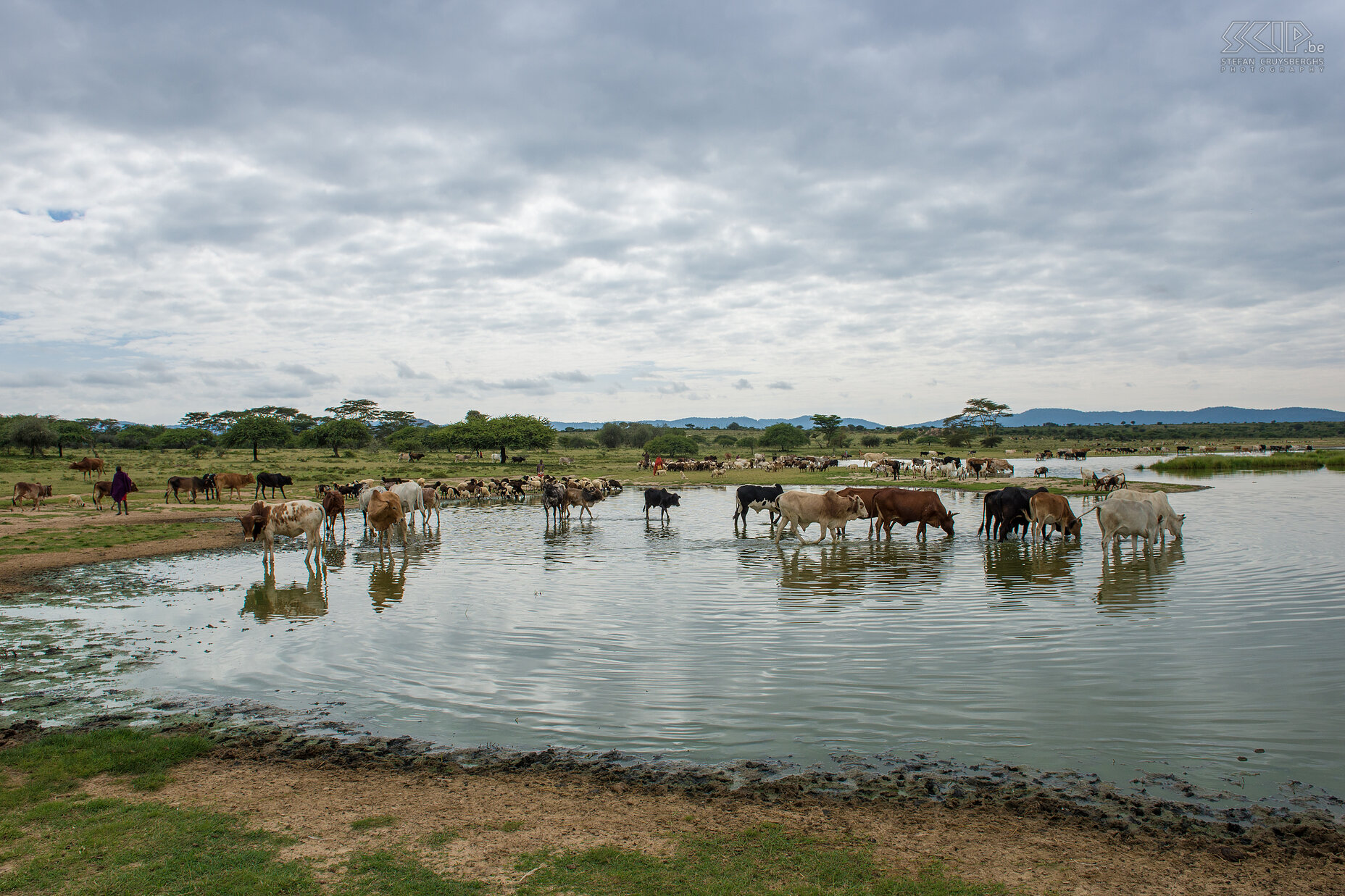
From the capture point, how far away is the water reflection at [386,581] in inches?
500

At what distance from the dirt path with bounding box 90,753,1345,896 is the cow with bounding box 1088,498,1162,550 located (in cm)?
1325

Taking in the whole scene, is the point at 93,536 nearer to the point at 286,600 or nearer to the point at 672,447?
the point at 286,600

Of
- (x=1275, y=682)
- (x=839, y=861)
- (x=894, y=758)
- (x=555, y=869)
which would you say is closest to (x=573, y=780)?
(x=555, y=869)

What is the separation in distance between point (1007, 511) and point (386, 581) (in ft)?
50.1

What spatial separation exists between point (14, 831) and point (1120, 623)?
38.4 feet

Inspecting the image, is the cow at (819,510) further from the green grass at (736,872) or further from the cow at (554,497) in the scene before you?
the green grass at (736,872)

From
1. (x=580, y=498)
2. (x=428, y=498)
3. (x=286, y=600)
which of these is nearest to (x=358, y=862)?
(x=286, y=600)

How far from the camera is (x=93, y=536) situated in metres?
19.9

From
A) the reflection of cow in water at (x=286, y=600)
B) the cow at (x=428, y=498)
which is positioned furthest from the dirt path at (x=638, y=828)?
the cow at (x=428, y=498)

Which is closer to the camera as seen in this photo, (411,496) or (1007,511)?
(1007,511)

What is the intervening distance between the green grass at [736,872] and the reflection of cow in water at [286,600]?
8449 millimetres

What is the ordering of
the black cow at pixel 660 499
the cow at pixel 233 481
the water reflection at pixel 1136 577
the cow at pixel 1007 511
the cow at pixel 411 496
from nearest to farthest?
the water reflection at pixel 1136 577 → the cow at pixel 1007 511 → the cow at pixel 411 496 → the black cow at pixel 660 499 → the cow at pixel 233 481

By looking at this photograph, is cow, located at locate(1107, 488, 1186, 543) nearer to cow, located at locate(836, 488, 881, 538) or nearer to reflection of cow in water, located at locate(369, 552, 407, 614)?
cow, located at locate(836, 488, 881, 538)

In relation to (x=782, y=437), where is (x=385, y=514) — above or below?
below
